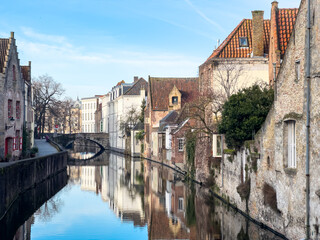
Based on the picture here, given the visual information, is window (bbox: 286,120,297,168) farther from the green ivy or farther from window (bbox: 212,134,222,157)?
window (bbox: 212,134,222,157)

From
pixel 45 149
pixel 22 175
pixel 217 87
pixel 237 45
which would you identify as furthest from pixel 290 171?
pixel 45 149

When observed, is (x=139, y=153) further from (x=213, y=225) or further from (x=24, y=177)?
(x=213, y=225)

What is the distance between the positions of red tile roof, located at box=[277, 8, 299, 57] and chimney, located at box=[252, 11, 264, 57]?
113 inches

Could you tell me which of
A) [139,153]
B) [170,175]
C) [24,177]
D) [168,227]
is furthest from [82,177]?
[139,153]

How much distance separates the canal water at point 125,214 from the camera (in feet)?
58.2

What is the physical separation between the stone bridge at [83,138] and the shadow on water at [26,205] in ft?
142

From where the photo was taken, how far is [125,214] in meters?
22.8

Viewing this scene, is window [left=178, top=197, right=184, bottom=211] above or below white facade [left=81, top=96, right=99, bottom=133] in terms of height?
below

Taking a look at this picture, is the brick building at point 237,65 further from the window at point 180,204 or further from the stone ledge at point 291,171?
the stone ledge at point 291,171

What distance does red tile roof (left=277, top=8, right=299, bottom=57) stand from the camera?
82.6ft

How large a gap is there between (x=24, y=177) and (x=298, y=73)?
1681cm

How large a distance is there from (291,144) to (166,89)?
148ft

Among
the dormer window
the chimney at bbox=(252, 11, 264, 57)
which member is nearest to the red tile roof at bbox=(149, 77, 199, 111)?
the dormer window

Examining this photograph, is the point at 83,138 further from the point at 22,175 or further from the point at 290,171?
the point at 290,171
